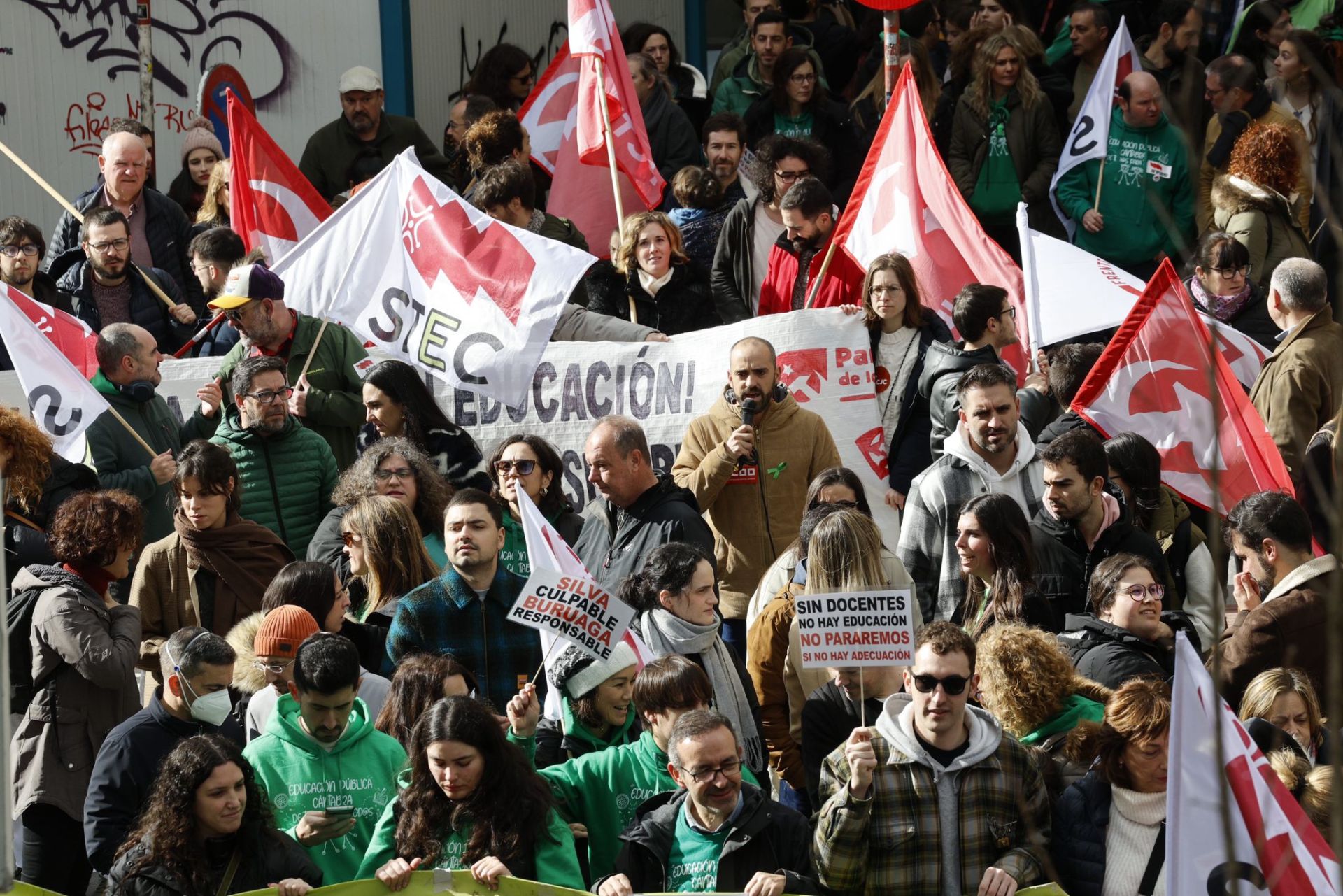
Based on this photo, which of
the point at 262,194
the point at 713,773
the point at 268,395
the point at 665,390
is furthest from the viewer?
the point at 262,194

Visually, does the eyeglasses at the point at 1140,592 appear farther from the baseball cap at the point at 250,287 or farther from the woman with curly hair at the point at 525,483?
the baseball cap at the point at 250,287

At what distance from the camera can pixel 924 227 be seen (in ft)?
34.6

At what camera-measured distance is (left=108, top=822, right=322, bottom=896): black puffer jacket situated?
19.0 feet

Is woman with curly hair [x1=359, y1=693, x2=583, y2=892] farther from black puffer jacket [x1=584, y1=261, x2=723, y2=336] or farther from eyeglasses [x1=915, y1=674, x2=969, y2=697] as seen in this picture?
black puffer jacket [x1=584, y1=261, x2=723, y2=336]

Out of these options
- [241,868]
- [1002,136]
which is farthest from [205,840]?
[1002,136]

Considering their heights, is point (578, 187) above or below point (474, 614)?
above

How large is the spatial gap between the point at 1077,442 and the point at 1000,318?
5.43ft

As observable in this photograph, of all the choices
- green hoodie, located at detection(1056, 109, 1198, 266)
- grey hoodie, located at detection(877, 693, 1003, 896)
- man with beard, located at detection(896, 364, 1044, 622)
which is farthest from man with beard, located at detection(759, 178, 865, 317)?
grey hoodie, located at detection(877, 693, 1003, 896)

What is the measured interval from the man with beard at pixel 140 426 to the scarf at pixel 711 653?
274 centimetres

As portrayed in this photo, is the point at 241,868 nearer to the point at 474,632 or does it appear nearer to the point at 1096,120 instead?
the point at 474,632

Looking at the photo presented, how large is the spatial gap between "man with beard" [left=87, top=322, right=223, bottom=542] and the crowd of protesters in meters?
0.02

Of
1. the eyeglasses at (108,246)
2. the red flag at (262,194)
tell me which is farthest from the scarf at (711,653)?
the red flag at (262,194)

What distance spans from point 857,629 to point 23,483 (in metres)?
3.64

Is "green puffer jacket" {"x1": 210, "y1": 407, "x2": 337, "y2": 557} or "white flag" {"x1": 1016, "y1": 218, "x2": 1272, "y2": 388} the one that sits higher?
"white flag" {"x1": 1016, "y1": 218, "x2": 1272, "y2": 388}
